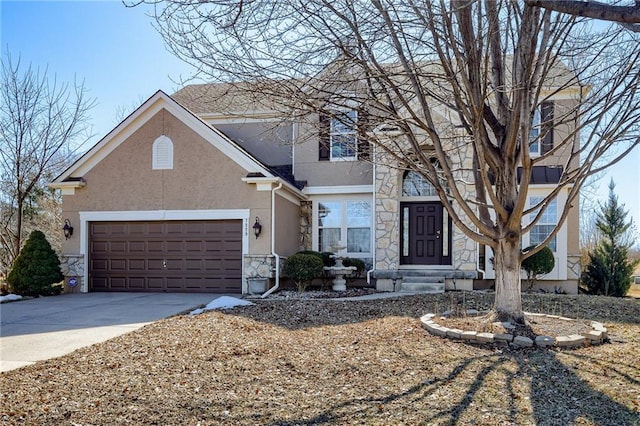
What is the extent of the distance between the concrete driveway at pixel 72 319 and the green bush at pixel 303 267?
82.5 inches

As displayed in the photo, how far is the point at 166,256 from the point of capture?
43.9 ft

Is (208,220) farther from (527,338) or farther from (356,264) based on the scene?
(527,338)

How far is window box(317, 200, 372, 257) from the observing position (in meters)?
14.6

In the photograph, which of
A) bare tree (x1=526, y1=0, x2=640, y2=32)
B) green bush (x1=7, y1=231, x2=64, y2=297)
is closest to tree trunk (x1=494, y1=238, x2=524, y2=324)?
bare tree (x1=526, y1=0, x2=640, y2=32)

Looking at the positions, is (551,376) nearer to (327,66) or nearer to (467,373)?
(467,373)

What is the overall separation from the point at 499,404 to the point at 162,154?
11.5 m

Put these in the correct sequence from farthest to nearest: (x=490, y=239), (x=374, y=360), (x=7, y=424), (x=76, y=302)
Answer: (x=76, y=302) → (x=490, y=239) → (x=374, y=360) → (x=7, y=424)

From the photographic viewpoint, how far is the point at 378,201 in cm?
1347

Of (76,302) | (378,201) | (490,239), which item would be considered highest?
(378,201)

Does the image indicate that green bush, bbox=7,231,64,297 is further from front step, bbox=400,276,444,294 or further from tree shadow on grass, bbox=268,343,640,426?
tree shadow on grass, bbox=268,343,640,426

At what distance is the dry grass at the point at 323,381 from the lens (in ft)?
12.5

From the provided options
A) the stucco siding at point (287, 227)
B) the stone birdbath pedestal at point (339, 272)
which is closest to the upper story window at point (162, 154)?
the stucco siding at point (287, 227)

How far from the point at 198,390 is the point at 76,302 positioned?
8072 mm

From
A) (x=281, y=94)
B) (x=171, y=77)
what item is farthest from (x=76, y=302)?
(x=281, y=94)
